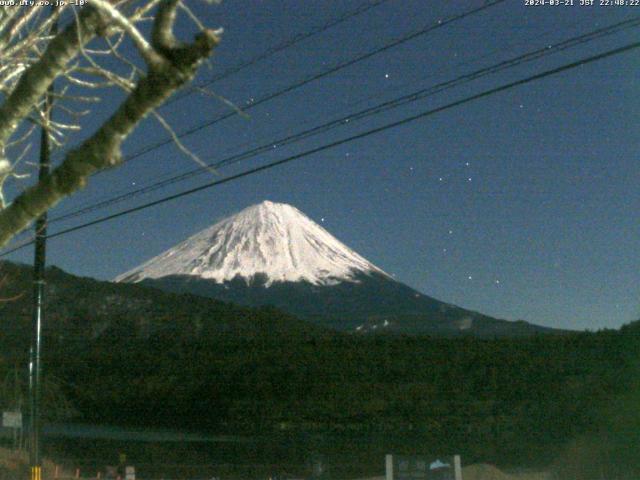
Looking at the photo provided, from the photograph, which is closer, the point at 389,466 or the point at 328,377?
the point at 389,466

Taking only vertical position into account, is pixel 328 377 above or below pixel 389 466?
above

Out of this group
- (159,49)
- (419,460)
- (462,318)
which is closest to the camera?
(159,49)

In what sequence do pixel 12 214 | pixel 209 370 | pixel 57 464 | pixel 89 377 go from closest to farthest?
pixel 12 214 → pixel 57 464 → pixel 89 377 → pixel 209 370

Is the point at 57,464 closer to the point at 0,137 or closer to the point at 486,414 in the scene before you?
the point at 486,414

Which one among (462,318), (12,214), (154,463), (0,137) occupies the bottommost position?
(154,463)

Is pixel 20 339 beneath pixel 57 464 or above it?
above

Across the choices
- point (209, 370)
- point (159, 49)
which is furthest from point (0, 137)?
point (209, 370)

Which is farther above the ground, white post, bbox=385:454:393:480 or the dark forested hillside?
the dark forested hillside

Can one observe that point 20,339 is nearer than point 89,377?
Yes

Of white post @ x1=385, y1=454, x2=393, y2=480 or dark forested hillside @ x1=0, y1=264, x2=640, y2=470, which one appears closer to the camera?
white post @ x1=385, y1=454, x2=393, y2=480

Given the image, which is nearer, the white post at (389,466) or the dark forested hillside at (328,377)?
the white post at (389,466)

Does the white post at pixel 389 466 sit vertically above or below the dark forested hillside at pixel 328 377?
below

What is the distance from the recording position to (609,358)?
5553 centimetres

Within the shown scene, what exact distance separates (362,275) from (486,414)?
122m
